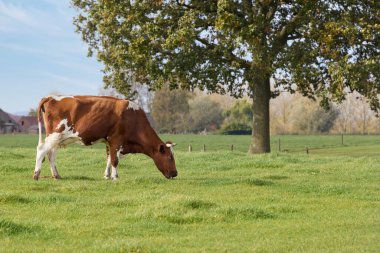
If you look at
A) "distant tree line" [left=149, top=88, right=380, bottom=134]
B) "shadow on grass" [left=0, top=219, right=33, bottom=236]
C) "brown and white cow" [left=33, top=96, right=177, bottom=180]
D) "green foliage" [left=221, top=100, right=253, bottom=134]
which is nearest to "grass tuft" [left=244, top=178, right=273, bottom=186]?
"brown and white cow" [left=33, top=96, right=177, bottom=180]

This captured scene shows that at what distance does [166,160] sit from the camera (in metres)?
20.5

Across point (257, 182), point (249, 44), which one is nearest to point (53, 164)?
point (257, 182)

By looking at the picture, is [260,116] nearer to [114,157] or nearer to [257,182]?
[257,182]

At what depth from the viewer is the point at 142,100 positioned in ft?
561

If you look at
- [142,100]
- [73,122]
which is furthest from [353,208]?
[142,100]

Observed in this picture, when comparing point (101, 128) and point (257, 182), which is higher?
point (101, 128)

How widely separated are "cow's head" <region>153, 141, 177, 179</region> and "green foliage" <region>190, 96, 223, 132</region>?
14206cm

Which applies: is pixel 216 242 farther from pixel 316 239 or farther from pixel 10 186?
pixel 10 186

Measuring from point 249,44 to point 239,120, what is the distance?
123 metres

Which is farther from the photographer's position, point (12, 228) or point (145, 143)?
point (145, 143)

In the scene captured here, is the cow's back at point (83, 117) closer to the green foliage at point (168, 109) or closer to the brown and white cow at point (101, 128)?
the brown and white cow at point (101, 128)

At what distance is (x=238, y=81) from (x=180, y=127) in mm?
119478

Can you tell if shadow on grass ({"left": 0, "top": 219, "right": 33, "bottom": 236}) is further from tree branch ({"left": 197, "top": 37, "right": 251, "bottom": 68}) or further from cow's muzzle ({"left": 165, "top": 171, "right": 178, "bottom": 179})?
tree branch ({"left": 197, "top": 37, "right": 251, "bottom": 68})

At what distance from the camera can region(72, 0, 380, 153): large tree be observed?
108 feet
